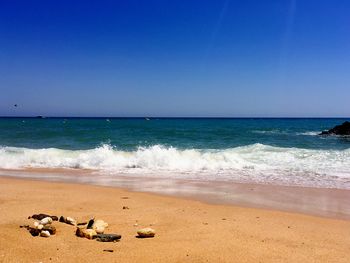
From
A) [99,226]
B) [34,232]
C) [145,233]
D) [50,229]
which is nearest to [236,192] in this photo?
[145,233]

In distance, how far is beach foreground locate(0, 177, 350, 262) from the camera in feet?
14.5

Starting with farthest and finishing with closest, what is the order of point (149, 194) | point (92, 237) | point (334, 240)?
1. point (149, 194)
2. point (334, 240)
3. point (92, 237)

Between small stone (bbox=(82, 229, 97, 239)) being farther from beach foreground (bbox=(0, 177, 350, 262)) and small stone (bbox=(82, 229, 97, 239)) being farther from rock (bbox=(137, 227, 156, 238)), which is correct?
rock (bbox=(137, 227, 156, 238))

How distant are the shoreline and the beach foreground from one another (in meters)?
0.67

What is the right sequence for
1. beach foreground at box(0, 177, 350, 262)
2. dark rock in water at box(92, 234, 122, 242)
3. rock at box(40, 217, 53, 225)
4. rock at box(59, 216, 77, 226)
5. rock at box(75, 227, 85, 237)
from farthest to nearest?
rock at box(59, 216, 77, 226)
rock at box(40, 217, 53, 225)
rock at box(75, 227, 85, 237)
dark rock in water at box(92, 234, 122, 242)
beach foreground at box(0, 177, 350, 262)

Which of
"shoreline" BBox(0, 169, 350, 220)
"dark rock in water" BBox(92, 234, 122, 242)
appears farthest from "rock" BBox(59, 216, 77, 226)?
"shoreline" BBox(0, 169, 350, 220)

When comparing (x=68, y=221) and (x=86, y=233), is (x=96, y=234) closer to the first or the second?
(x=86, y=233)

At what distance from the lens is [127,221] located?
603 centimetres

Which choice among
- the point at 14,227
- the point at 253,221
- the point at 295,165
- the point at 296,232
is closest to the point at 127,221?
the point at 14,227

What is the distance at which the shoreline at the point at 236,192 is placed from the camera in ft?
26.0

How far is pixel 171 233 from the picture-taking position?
542 cm

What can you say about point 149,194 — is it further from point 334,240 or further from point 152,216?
point 334,240

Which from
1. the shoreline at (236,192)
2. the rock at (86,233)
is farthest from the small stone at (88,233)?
the shoreline at (236,192)

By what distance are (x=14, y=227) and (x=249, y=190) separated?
20.7 ft
